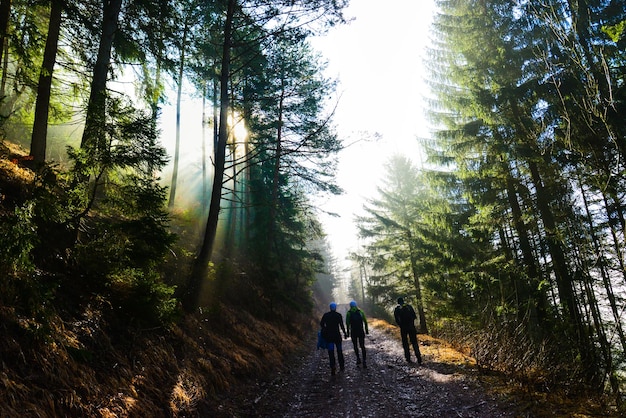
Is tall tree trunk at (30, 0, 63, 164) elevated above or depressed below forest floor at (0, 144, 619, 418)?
above

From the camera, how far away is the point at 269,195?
752 inches

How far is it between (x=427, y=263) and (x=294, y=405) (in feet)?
38.9

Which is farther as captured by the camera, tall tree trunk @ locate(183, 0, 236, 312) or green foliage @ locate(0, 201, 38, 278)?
tall tree trunk @ locate(183, 0, 236, 312)

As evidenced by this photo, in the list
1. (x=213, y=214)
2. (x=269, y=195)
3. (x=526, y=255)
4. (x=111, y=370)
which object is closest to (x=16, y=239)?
(x=111, y=370)

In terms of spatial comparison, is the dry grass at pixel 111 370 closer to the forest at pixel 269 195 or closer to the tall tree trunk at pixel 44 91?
the forest at pixel 269 195

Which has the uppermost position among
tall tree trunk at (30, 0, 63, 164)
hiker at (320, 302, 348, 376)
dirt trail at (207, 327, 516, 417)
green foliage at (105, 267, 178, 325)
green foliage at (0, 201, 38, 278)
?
tall tree trunk at (30, 0, 63, 164)

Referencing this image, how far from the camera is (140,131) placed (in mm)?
5930

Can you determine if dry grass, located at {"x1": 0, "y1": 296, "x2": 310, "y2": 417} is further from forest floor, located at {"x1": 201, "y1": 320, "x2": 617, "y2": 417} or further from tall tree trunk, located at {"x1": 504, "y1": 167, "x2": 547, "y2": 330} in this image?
tall tree trunk, located at {"x1": 504, "y1": 167, "x2": 547, "y2": 330}

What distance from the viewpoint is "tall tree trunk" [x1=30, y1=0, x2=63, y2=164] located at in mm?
8352

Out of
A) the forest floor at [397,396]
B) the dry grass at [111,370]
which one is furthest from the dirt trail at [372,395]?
the dry grass at [111,370]

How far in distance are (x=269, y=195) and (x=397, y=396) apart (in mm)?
13749

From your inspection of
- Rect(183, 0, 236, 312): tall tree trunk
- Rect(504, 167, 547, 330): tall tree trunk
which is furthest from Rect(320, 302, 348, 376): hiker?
Rect(504, 167, 547, 330): tall tree trunk

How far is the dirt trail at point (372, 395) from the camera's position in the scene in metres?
5.95

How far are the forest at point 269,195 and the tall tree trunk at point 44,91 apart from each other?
0.15 ft
